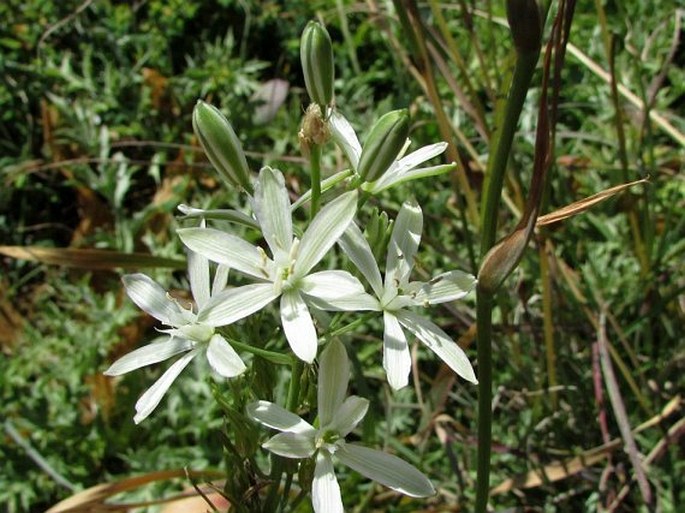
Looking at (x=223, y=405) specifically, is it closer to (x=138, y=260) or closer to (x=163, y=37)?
(x=138, y=260)

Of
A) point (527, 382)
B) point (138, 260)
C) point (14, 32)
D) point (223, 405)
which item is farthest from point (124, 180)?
point (223, 405)

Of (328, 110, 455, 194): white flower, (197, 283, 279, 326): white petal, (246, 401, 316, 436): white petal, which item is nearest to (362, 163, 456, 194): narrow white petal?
(328, 110, 455, 194): white flower

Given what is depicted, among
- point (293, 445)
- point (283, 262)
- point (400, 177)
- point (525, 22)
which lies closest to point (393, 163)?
point (400, 177)

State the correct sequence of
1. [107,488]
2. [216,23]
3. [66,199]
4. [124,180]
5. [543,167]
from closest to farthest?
1. [543,167]
2. [107,488]
3. [124,180]
4. [66,199]
5. [216,23]

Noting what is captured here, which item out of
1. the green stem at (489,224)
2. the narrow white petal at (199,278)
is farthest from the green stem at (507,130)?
the narrow white petal at (199,278)

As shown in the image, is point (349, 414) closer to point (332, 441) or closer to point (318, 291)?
point (332, 441)
